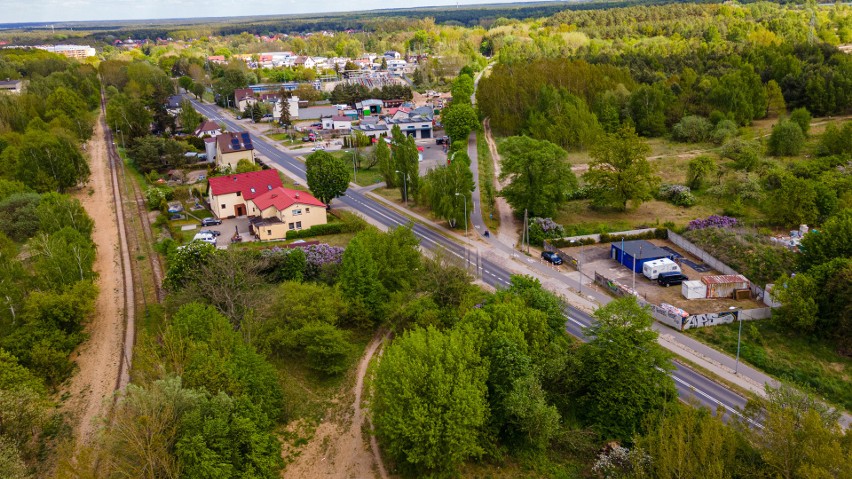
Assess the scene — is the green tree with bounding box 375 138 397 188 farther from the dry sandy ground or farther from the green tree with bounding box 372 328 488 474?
the green tree with bounding box 372 328 488 474

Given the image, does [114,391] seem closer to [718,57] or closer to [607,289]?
[607,289]

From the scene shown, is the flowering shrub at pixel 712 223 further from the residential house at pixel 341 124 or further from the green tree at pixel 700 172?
the residential house at pixel 341 124

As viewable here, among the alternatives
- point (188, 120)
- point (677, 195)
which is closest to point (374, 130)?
point (188, 120)

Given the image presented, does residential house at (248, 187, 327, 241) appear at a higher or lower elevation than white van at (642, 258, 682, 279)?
higher

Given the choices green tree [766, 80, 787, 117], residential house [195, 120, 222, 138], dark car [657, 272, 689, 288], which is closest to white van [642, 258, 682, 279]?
dark car [657, 272, 689, 288]

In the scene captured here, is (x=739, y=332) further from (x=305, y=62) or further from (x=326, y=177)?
(x=305, y=62)

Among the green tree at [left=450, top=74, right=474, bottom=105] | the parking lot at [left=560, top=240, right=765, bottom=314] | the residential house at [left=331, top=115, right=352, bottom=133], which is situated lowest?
the parking lot at [left=560, top=240, right=765, bottom=314]

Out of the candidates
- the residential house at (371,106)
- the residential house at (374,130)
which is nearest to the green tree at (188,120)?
the residential house at (374,130)
